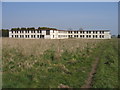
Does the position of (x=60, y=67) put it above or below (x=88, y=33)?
below

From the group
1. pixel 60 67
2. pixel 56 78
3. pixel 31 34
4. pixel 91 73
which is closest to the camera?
pixel 56 78

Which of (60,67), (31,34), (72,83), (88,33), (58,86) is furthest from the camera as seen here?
(88,33)

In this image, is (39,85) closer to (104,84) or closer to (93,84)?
(93,84)

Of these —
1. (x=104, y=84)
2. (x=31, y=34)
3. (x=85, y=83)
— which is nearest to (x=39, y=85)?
(x=85, y=83)

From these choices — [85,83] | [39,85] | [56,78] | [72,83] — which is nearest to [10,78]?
[39,85]

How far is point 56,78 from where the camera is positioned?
750 cm

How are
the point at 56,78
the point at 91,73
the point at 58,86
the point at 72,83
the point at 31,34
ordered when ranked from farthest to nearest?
the point at 31,34 < the point at 91,73 < the point at 56,78 < the point at 72,83 < the point at 58,86

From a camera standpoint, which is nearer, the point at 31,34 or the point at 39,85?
the point at 39,85

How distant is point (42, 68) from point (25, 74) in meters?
1.43

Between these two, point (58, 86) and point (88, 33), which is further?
point (88, 33)

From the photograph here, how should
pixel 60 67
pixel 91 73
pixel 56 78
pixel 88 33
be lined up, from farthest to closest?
1. pixel 88 33
2. pixel 60 67
3. pixel 91 73
4. pixel 56 78

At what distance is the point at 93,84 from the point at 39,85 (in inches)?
91.7

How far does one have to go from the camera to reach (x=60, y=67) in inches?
367

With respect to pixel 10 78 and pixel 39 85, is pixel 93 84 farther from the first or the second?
pixel 10 78
